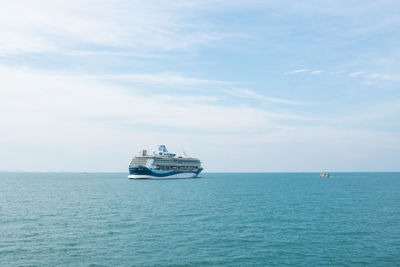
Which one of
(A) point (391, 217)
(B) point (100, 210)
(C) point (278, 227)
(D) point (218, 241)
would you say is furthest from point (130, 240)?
(A) point (391, 217)

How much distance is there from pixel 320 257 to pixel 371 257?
16.5ft

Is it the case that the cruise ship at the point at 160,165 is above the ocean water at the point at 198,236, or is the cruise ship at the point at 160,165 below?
above

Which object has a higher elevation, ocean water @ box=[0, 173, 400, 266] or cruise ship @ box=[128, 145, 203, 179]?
cruise ship @ box=[128, 145, 203, 179]

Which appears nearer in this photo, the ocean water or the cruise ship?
the ocean water

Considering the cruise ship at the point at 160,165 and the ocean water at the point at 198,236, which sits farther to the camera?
the cruise ship at the point at 160,165

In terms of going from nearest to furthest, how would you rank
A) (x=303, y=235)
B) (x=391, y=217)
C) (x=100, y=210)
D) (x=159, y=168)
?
(x=303, y=235), (x=391, y=217), (x=100, y=210), (x=159, y=168)

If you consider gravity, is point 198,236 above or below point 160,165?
below

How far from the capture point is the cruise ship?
14975 cm

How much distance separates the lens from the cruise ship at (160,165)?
5896 inches

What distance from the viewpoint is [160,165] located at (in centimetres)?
15475

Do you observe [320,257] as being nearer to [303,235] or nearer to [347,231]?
[303,235]

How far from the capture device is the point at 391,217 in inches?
2067

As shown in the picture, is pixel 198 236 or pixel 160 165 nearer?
pixel 198 236

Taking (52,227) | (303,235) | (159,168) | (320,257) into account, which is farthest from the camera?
(159,168)
